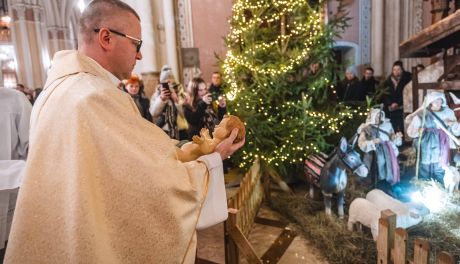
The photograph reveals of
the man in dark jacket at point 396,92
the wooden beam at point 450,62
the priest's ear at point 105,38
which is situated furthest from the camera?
the man in dark jacket at point 396,92

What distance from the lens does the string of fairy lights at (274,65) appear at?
485 cm

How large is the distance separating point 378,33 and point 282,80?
287 inches

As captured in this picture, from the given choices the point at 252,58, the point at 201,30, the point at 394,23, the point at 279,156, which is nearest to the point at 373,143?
the point at 279,156

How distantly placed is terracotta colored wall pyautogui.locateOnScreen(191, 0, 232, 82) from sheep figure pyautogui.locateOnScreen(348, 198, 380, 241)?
220 inches

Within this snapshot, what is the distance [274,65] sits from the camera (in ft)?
16.3

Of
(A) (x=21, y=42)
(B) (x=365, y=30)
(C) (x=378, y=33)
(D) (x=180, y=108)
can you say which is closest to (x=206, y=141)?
(D) (x=180, y=108)

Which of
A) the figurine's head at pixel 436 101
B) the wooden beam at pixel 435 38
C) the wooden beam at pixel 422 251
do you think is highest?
the wooden beam at pixel 435 38

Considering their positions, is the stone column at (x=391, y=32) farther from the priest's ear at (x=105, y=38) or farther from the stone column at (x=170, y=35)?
the priest's ear at (x=105, y=38)

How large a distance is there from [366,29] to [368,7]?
698 millimetres

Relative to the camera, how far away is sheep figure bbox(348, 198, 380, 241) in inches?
124

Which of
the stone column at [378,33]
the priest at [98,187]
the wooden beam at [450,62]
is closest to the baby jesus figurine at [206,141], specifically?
the priest at [98,187]

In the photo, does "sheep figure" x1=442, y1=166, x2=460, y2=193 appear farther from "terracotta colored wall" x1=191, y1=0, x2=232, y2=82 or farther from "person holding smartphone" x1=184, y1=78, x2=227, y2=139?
"terracotta colored wall" x1=191, y1=0, x2=232, y2=82

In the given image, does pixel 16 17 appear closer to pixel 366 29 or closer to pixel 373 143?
pixel 366 29

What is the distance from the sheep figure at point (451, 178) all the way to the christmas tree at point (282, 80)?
150 centimetres
